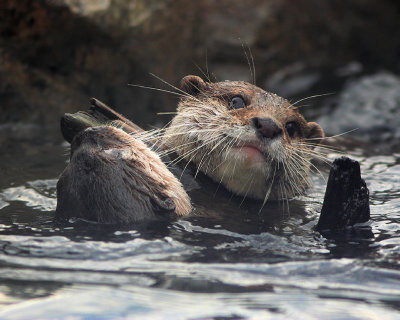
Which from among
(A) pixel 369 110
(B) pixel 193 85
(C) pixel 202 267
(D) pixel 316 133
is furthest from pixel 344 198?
(A) pixel 369 110

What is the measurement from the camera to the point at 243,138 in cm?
402

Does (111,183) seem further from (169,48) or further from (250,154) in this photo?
(169,48)

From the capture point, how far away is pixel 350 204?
3.96 meters

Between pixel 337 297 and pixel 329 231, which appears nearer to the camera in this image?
pixel 337 297

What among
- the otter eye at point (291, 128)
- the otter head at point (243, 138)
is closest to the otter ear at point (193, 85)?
the otter head at point (243, 138)

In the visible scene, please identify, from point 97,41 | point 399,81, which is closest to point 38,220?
point 97,41

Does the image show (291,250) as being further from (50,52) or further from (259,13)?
(259,13)

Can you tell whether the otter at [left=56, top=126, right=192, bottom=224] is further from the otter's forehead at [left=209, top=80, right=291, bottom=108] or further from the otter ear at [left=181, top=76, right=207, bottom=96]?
the otter ear at [left=181, top=76, right=207, bottom=96]

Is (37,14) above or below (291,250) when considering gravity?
above

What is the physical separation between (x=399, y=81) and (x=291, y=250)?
284 inches

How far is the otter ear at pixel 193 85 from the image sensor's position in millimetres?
5012

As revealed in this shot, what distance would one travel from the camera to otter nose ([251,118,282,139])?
4.00 meters

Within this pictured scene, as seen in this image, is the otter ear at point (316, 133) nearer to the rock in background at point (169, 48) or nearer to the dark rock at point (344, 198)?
the rock in background at point (169, 48)

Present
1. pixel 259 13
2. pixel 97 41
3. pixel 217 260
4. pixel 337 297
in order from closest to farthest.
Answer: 1. pixel 337 297
2. pixel 217 260
3. pixel 97 41
4. pixel 259 13
